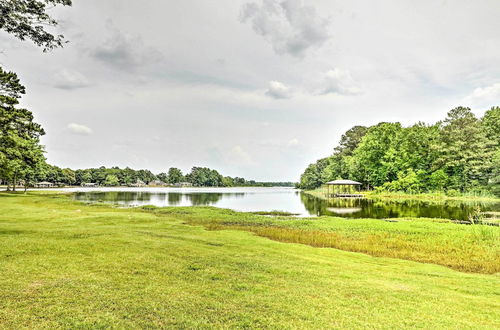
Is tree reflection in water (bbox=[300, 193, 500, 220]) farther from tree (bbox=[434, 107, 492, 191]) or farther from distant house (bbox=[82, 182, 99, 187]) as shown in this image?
distant house (bbox=[82, 182, 99, 187])

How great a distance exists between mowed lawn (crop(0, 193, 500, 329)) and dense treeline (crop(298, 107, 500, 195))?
211 ft

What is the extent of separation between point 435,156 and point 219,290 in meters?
81.2

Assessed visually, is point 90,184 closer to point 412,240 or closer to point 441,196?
point 441,196

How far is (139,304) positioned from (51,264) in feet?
15.3

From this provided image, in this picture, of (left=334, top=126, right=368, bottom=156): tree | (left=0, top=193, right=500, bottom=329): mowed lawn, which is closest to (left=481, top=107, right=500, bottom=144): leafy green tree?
(left=334, top=126, right=368, bottom=156): tree

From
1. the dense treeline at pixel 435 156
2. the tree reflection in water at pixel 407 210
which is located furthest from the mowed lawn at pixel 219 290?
the dense treeline at pixel 435 156

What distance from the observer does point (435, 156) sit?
74.2m

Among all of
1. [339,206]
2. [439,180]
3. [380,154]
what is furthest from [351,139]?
[339,206]

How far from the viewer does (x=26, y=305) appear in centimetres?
666

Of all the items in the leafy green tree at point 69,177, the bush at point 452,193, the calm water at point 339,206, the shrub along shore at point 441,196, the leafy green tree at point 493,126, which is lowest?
the calm water at point 339,206

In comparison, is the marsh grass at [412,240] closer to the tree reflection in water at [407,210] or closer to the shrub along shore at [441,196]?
the tree reflection in water at [407,210]

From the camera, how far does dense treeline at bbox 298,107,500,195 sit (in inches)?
2534

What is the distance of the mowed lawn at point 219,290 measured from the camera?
6406 mm

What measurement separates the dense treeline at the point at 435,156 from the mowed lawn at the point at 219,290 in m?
64.3
